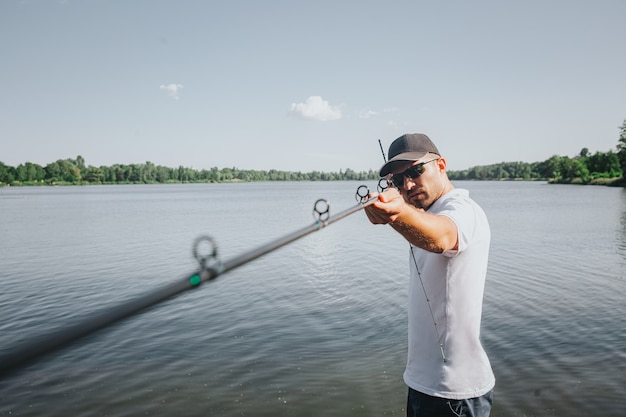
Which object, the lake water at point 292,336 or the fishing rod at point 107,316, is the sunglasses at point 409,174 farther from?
the lake water at point 292,336

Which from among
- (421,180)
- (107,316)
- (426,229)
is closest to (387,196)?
(426,229)

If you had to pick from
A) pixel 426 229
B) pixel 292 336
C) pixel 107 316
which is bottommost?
A: pixel 292 336

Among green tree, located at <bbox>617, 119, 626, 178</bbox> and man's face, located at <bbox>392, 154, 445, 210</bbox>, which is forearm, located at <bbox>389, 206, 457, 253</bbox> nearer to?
man's face, located at <bbox>392, 154, 445, 210</bbox>

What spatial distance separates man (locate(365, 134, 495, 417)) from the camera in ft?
8.75

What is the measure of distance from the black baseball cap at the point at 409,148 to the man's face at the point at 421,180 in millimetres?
56

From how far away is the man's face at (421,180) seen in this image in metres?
2.97

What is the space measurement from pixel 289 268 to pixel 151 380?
9816 mm

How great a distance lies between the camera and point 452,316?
9.07 ft

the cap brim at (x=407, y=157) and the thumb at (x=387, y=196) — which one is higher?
the cap brim at (x=407, y=157)

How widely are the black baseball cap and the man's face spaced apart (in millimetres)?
56

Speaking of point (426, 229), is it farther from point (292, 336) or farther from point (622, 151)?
point (622, 151)

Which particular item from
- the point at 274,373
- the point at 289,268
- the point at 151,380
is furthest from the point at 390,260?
the point at 151,380

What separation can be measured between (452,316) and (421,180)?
96cm

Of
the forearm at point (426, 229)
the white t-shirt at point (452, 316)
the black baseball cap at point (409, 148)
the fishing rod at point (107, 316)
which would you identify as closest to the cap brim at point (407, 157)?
the black baseball cap at point (409, 148)
